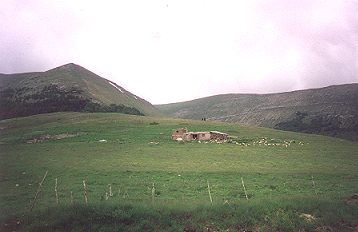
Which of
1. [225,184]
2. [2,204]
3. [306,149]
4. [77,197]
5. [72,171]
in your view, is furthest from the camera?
[306,149]

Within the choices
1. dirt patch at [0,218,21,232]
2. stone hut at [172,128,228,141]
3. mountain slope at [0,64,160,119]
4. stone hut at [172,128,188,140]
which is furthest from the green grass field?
mountain slope at [0,64,160,119]

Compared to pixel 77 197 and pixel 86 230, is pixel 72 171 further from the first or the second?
pixel 86 230

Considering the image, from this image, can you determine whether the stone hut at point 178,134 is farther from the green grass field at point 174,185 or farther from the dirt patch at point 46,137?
the dirt patch at point 46,137

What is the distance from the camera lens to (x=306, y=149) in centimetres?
6544

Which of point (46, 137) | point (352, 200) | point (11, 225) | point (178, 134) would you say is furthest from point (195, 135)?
point (11, 225)

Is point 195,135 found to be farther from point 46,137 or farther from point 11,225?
point 11,225

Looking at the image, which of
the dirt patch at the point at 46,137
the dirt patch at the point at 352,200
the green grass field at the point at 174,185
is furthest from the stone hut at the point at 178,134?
the dirt patch at the point at 352,200

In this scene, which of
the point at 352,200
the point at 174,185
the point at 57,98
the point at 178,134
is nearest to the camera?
the point at 352,200

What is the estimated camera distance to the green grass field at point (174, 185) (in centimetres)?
2208

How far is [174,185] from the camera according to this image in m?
34.1

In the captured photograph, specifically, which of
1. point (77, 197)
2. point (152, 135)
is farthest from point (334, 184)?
point (152, 135)

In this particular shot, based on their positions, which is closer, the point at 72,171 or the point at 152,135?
the point at 72,171

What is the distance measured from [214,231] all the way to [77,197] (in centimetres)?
1306

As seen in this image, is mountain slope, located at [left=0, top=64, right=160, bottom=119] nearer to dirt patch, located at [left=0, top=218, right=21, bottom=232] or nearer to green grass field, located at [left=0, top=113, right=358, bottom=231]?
green grass field, located at [left=0, top=113, right=358, bottom=231]
